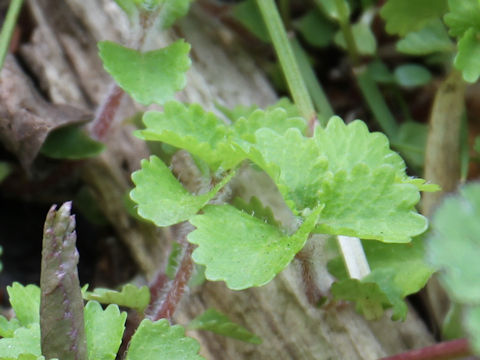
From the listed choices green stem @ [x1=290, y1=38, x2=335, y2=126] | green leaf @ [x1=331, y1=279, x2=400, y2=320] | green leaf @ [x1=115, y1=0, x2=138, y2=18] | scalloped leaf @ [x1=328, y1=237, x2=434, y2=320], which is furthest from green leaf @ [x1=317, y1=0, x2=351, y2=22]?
green leaf @ [x1=331, y1=279, x2=400, y2=320]

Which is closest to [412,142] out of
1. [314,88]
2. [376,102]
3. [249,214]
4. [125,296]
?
[376,102]

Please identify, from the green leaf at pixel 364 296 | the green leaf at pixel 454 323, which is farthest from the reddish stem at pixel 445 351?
the green leaf at pixel 454 323

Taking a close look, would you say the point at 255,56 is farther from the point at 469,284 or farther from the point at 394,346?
the point at 469,284

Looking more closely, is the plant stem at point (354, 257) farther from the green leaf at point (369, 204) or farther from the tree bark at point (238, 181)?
the green leaf at point (369, 204)

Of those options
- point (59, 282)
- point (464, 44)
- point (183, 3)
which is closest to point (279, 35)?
point (183, 3)

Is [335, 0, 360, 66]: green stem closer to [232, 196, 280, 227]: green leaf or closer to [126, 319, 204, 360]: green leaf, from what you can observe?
[232, 196, 280, 227]: green leaf

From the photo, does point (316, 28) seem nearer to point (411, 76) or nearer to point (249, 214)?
point (411, 76)
